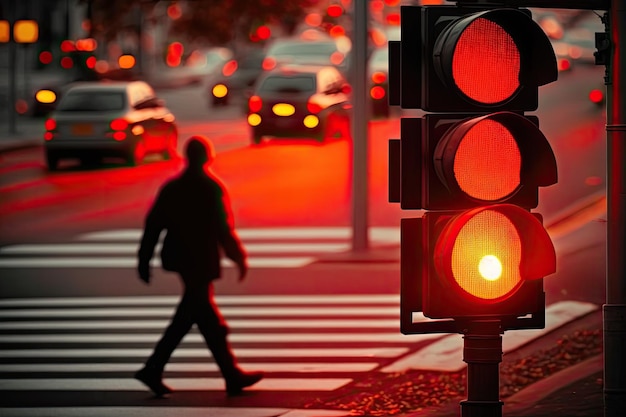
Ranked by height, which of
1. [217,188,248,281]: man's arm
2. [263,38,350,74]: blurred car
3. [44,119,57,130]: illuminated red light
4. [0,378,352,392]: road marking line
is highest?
[263,38,350,74]: blurred car

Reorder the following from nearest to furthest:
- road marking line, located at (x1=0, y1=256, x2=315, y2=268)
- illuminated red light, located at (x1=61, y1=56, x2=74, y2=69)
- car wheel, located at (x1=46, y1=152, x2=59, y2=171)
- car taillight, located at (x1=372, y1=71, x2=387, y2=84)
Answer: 1. road marking line, located at (x1=0, y1=256, x2=315, y2=268)
2. car wheel, located at (x1=46, y1=152, x2=59, y2=171)
3. car taillight, located at (x1=372, y1=71, x2=387, y2=84)
4. illuminated red light, located at (x1=61, y1=56, x2=74, y2=69)

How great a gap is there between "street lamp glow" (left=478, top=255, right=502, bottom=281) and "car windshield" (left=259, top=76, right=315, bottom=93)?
94.4 feet

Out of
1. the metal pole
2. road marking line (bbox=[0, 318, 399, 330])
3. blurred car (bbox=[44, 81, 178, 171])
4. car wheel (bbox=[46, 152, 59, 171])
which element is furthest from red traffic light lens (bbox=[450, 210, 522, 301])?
car wheel (bbox=[46, 152, 59, 171])

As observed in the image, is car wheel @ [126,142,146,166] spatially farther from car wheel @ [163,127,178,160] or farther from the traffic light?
the traffic light

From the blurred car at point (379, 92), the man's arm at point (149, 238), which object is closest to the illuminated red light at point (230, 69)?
the blurred car at point (379, 92)

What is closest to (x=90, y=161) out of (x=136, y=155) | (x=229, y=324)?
(x=136, y=155)

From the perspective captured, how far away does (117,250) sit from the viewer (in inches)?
783

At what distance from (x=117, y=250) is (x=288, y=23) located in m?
65.5

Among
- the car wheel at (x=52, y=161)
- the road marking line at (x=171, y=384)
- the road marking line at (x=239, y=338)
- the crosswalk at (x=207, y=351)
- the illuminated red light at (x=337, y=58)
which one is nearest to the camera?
the road marking line at (x=171, y=384)

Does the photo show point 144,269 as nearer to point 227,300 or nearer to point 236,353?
point 236,353

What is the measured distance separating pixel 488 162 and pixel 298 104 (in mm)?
28630

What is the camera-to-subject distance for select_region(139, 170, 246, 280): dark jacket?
10.7 metres

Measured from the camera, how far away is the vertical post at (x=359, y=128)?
18.6 meters

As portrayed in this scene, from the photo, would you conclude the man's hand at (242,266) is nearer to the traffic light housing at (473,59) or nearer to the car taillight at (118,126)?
the traffic light housing at (473,59)
